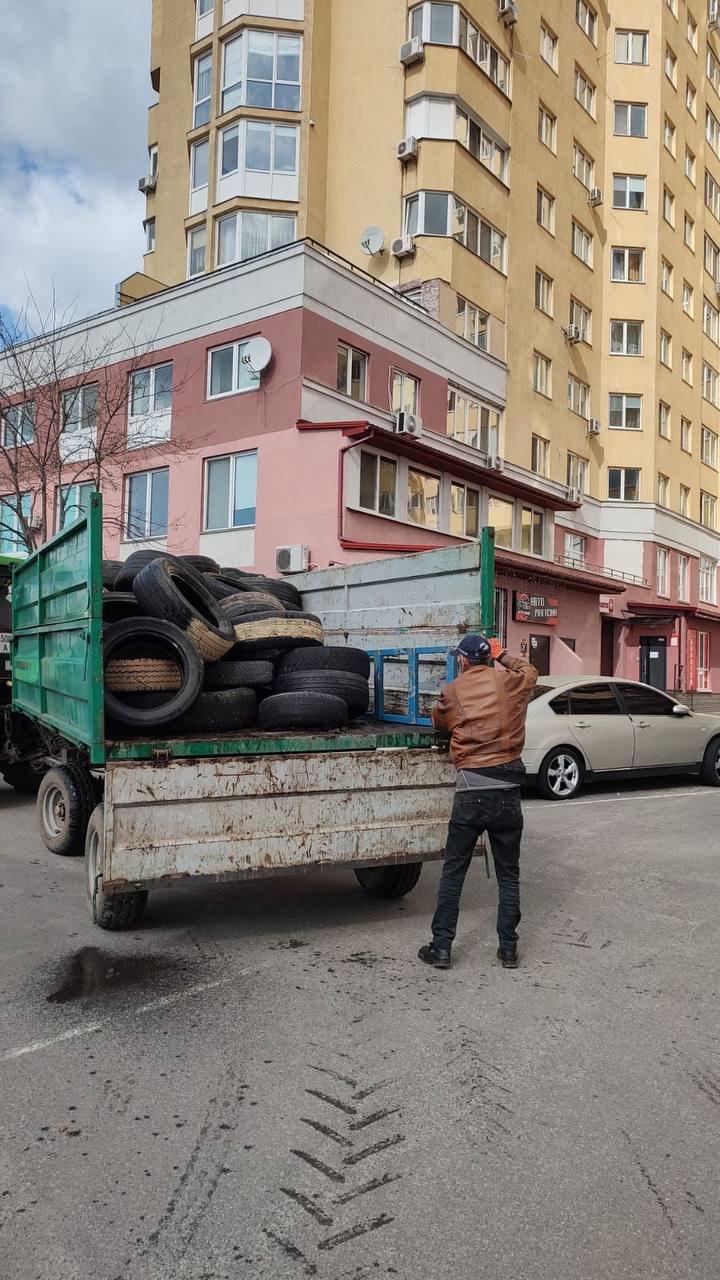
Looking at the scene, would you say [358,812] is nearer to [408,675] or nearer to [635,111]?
[408,675]

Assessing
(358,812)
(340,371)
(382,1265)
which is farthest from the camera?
(340,371)

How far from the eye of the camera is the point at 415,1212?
2781 millimetres

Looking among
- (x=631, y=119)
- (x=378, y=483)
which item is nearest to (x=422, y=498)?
(x=378, y=483)

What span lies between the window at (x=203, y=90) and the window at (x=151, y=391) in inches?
445

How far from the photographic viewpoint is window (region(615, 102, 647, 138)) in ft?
123

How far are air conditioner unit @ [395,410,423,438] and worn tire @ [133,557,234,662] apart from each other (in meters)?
16.3

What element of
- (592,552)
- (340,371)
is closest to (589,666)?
(592,552)

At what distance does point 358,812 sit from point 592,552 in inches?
1227

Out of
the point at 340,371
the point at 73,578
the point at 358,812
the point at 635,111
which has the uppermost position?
the point at 635,111

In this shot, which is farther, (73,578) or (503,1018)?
(73,578)

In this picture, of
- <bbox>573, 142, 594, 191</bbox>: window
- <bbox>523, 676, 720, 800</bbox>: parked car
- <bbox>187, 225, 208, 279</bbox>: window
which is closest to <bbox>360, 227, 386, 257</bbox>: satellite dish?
<bbox>187, 225, 208, 279</bbox>: window

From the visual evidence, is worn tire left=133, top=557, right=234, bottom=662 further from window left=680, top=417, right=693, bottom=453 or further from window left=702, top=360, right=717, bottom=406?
window left=702, top=360, right=717, bottom=406

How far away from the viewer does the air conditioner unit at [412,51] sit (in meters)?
26.8

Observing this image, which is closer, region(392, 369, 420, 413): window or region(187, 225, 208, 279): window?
region(392, 369, 420, 413): window
